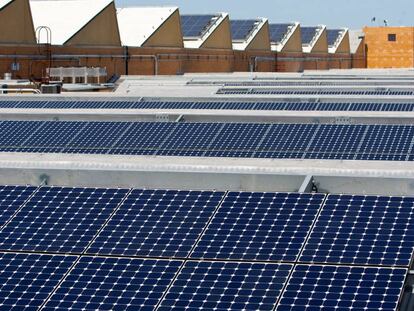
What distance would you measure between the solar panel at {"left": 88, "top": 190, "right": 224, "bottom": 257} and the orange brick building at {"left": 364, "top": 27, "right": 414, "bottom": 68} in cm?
10389

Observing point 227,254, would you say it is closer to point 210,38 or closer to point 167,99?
point 167,99

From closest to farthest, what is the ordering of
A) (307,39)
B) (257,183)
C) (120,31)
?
(257,183)
(120,31)
(307,39)

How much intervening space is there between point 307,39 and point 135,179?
263 ft

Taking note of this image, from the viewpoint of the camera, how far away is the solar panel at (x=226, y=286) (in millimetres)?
8758

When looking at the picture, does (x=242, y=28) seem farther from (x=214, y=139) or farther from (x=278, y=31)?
(x=214, y=139)

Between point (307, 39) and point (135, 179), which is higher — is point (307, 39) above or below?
below

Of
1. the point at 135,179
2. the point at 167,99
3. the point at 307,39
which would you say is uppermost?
the point at 135,179

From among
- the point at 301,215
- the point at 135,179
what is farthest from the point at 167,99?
the point at 301,215

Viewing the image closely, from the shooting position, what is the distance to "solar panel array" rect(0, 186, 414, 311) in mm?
8891

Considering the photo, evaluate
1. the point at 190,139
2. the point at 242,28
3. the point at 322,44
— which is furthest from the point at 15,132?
the point at 322,44

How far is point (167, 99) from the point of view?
2911 centimetres

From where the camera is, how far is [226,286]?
9039mm

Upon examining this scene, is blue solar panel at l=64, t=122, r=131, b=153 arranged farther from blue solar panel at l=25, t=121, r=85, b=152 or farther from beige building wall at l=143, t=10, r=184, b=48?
beige building wall at l=143, t=10, r=184, b=48

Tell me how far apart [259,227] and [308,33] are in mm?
83168
